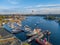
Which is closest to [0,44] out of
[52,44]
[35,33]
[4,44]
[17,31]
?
[4,44]

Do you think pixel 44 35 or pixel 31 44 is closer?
pixel 31 44

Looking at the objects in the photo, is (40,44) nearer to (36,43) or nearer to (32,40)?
(36,43)

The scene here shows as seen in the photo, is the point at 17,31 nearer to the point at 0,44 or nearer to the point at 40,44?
the point at 40,44

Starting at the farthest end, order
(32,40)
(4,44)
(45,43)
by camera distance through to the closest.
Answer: (32,40), (45,43), (4,44)

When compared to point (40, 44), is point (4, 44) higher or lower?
higher

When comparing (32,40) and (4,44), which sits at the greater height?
(4,44)

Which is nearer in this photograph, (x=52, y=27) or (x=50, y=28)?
(x=50, y=28)

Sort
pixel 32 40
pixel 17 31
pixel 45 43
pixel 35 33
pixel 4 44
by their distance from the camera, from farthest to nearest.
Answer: pixel 17 31, pixel 35 33, pixel 32 40, pixel 45 43, pixel 4 44

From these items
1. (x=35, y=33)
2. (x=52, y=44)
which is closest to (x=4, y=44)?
(x=52, y=44)

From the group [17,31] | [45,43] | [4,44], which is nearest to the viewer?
[4,44]
